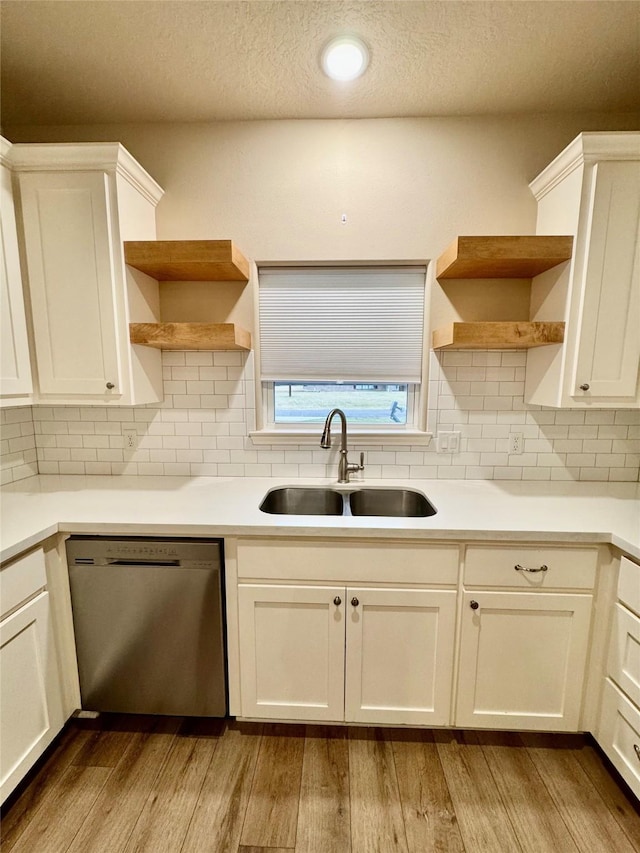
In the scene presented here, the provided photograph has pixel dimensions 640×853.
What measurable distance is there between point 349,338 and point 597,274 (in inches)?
41.8

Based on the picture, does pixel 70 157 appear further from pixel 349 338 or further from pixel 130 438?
pixel 349 338

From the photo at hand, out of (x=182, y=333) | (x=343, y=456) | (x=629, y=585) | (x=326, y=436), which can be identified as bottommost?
(x=629, y=585)

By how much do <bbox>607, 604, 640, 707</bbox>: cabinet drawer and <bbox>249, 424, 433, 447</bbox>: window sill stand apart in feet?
3.29

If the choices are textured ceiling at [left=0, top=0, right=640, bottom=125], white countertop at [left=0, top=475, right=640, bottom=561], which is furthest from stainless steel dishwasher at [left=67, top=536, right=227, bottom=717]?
textured ceiling at [left=0, top=0, right=640, bottom=125]

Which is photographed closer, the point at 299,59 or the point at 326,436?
the point at 299,59

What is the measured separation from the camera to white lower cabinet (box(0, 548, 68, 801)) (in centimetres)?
121

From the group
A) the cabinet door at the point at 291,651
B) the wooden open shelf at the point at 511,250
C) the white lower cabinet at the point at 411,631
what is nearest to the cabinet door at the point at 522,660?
the white lower cabinet at the point at 411,631

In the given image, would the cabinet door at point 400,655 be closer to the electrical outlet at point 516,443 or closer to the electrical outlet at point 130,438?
the electrical outlet at point 516,443

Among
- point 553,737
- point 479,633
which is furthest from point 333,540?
point 553,737

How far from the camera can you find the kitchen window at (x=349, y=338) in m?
A: 1.90

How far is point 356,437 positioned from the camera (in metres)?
1.93

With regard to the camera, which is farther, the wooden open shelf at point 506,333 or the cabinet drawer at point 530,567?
the wooden open shelf at point 506,333

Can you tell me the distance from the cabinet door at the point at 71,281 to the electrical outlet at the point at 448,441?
1.56m

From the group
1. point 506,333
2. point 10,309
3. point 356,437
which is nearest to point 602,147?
point 506,333
